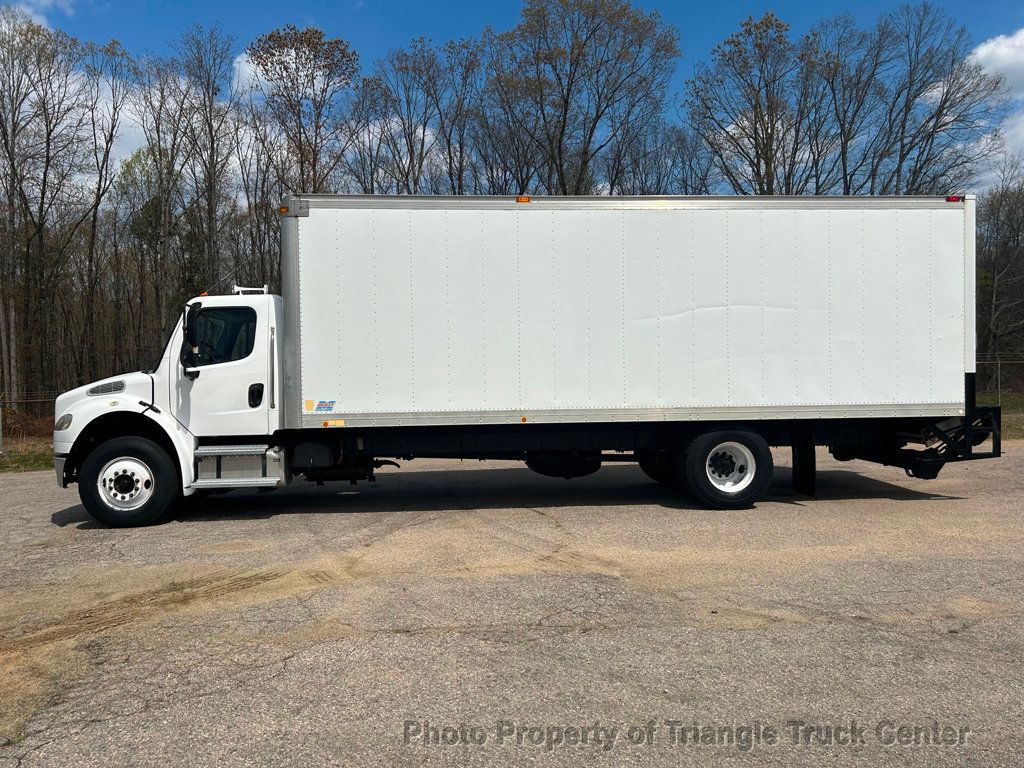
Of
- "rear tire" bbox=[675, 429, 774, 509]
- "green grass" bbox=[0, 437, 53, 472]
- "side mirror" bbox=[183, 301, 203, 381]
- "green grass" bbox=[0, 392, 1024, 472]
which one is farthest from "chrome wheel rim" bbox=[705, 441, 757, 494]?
"green grass" bbox=[0, 437, 53, 472]

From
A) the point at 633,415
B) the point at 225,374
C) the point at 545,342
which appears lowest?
the point at 633,415

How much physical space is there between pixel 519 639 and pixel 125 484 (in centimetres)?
570

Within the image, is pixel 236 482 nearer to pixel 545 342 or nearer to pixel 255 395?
pixel 255 395

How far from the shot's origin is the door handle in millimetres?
8328

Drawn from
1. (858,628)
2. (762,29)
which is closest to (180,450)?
(858,628)

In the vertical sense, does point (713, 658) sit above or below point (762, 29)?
below

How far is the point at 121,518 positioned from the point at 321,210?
4179 mm

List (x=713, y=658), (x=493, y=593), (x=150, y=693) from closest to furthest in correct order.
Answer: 1. (x=150, y=693)
2. (x=713, y=658)
3. (x=493, y=593)

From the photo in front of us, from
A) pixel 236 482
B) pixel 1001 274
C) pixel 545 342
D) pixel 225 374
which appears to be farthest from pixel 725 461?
pixel 1001 274

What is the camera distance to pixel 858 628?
4723 millimetres

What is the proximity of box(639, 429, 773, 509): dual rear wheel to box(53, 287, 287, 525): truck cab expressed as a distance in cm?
483

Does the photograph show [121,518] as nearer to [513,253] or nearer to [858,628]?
[513,253]

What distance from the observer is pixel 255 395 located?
27.3 ft

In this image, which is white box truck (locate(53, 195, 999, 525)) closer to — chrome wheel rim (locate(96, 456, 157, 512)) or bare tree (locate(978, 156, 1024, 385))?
chrome wheel rim (locate(96, 456, 157, 512))
